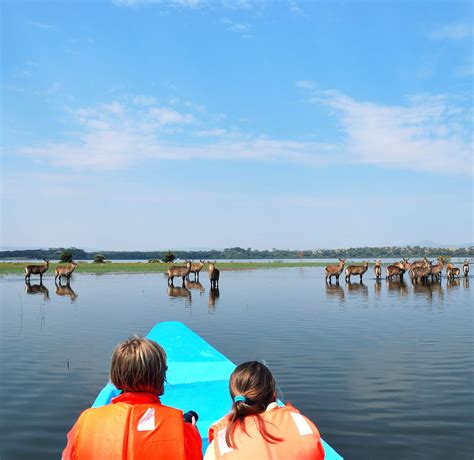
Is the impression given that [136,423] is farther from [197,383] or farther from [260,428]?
[197,383]

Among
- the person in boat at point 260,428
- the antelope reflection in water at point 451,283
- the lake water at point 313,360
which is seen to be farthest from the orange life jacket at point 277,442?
the antelope reflection in water at point 451,283

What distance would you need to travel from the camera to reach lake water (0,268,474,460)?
7340 millimetres

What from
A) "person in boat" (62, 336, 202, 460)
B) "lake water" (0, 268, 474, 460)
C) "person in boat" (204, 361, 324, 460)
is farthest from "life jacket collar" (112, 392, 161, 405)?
"lake water" (0, 268, 474, 460)

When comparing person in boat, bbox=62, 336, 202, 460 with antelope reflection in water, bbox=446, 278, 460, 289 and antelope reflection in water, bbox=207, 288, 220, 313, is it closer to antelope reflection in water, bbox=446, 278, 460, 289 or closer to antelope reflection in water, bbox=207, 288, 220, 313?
antelope reflection in water, bbox=207, 288, 220, 313

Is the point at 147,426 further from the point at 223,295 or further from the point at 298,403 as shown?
the point at 223,295

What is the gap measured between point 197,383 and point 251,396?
16.9 feet

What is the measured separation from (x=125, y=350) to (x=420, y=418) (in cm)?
604

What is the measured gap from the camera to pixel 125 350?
3.41 meters

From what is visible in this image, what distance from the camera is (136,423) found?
128 inches

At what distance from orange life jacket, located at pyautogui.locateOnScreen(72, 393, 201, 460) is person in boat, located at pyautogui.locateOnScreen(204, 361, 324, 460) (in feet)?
1.08

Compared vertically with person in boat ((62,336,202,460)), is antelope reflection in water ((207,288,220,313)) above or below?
below

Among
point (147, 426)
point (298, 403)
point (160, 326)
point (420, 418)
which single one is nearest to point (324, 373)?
point (298, 403)

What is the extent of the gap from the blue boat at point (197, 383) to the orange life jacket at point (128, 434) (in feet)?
8.21

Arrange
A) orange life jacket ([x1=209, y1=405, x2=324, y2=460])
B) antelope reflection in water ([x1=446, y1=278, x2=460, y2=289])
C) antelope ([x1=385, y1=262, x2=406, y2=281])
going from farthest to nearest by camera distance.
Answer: antelope ([x1=385, y1=262, x2=406, y2=281]) → antelope reflection in water ([x1=446, y1=278, x2=460, y2=289]) → orange life jacket ([x1=209, y1=405, x2=324, y2=460])
